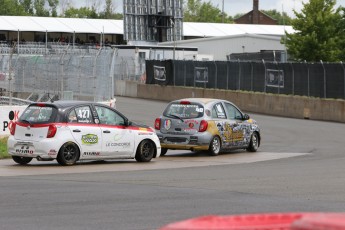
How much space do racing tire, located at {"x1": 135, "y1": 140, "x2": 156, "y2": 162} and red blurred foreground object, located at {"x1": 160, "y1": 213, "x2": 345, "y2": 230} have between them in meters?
17.7

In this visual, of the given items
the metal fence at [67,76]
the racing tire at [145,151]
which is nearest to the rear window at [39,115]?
the racing tire at [145,151]

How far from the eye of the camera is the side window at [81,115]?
1923 cm

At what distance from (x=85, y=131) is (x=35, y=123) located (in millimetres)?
1095

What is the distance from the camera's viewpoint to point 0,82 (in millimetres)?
38312

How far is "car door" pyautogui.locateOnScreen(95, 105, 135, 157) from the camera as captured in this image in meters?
19.9

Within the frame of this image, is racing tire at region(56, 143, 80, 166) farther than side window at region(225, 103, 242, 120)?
No

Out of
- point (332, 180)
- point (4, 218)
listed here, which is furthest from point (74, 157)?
point (4, 218)

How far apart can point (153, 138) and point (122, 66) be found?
137 ft

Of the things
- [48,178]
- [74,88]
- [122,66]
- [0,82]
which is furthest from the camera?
[122,66]

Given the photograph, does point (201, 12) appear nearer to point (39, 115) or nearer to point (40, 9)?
point (40, 9)

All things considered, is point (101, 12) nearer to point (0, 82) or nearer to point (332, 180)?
point (0, 82)

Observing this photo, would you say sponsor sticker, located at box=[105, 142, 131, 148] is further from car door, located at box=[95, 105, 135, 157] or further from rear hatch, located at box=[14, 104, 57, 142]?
rear hatch, located at box=[14, 104, 57, 142]

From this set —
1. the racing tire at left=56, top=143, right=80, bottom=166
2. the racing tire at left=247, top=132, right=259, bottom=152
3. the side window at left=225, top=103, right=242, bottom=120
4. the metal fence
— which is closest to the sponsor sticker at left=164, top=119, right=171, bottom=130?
the side window at left=225, top=103, right=242, bottom=120

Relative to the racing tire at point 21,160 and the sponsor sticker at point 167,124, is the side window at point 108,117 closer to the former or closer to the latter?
the racing tire at point 21,160
